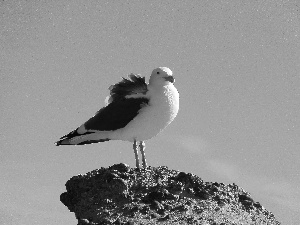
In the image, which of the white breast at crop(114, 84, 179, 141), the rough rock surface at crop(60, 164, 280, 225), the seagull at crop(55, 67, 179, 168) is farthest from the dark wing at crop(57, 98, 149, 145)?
the rough rock surface at crop(60, 164, 280, 225)

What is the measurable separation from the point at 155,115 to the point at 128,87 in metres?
1.44

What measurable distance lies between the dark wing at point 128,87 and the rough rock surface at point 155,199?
2.61 meters

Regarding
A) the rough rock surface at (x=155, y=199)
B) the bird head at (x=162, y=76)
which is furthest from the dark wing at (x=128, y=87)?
the rough rock surface at (x=155, y=199)

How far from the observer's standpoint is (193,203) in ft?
50.1

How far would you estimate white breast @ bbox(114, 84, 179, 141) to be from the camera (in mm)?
17656

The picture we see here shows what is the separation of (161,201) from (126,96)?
423 centimetres

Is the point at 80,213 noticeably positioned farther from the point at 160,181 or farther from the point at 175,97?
the point at 175,97

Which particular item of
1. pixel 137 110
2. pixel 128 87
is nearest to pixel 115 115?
pixel 137 110

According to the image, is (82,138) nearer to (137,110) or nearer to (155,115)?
(137,110)

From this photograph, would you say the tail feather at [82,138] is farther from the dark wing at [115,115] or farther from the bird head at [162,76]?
the bird head at [162,76]

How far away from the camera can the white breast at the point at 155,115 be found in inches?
695

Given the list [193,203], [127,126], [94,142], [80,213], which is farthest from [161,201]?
[94,142]

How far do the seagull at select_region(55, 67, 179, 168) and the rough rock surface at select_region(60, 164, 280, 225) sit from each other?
1369 millimetres

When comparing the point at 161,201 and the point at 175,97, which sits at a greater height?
the point at 175,97
